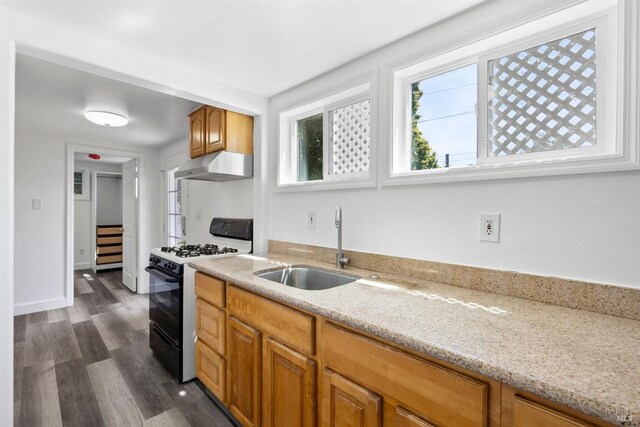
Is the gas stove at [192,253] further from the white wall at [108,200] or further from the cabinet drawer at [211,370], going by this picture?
the white wall at [108,200]

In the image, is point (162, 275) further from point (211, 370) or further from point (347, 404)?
point (347, 404)

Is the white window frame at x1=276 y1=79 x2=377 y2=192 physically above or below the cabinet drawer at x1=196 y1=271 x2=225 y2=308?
above

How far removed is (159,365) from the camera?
238 cm

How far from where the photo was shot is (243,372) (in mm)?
1555

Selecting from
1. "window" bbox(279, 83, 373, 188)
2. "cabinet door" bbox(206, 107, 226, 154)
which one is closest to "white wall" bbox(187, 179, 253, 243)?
"cabinet door" bbox(206, 107, 226, 154)

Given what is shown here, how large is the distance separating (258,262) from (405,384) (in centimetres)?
131

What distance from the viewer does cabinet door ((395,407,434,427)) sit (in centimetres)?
84

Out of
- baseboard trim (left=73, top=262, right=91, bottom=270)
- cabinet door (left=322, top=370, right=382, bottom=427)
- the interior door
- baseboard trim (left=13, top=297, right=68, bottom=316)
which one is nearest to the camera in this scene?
cabinet door (left=322, top=370, right=382, bottom=427)

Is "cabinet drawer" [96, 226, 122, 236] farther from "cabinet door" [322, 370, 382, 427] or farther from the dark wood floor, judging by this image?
"cabinet door" [322, 370, 382, 427]

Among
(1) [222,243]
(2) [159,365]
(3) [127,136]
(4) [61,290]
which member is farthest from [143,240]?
(2) [159,365]

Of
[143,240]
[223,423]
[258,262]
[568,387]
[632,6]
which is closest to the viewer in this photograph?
[568,387]

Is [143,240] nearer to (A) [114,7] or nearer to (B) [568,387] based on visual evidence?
(A) [114,7]

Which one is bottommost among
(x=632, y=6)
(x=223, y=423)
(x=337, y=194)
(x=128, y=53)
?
(x=223, y=423)

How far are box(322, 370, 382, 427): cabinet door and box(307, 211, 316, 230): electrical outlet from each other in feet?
3.79
